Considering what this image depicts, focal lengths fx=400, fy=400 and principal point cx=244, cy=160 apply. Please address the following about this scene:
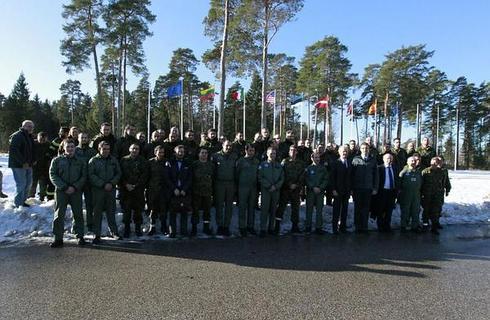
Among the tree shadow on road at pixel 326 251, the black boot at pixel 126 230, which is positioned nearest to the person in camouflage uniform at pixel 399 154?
the tree shadow on road at pixel 326 251

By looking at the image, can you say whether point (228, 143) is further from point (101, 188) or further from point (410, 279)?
point (410, 279)

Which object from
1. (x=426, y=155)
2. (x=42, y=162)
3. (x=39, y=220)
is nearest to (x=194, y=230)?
(x=39, y=220)

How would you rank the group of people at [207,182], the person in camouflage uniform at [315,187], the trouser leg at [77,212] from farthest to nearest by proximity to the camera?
the person in camouflage uniform at [315,187] < the group of people at [207,182] < the trouser leg at [77,212]

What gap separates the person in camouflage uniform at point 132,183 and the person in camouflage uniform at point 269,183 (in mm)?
2684

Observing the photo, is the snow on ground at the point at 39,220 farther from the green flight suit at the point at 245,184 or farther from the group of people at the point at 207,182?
the green flight suit at the point at 245,184

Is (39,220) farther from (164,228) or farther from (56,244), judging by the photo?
(164,228)

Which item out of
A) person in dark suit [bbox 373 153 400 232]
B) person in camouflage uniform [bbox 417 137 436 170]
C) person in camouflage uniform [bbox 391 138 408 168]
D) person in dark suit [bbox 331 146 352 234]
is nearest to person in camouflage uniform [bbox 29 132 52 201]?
person in dark suit [bbox 331 146 352 234]

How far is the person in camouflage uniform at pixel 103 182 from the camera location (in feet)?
26.6

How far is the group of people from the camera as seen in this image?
27.0 ft

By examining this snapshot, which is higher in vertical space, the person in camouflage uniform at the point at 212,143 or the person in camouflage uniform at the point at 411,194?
the person in camouflage uniform at the point at 212,143

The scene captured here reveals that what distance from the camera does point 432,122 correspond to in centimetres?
6525

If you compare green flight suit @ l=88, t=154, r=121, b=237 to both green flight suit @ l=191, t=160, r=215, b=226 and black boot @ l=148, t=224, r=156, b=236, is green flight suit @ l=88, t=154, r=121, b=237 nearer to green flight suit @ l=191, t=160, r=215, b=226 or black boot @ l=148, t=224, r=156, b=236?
black boot @ l=148, t=224, r=156, b=236

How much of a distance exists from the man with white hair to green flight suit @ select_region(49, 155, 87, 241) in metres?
1.91

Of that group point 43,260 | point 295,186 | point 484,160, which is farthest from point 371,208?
point 484,160
